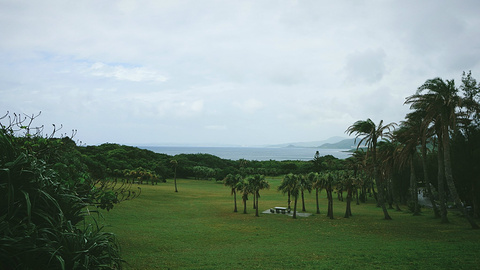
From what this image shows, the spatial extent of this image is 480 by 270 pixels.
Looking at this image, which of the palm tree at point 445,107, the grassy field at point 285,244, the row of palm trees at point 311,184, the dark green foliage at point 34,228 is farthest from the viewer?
the row of palm trees at point 311,184

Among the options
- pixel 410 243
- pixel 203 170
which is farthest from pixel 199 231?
pixel 203 170

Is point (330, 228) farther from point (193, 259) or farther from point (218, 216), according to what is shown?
point (193, 259)

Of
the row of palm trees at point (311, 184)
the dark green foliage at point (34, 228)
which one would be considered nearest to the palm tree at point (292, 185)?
the row of palm trees at point (311, 184)

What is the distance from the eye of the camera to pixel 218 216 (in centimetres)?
3694

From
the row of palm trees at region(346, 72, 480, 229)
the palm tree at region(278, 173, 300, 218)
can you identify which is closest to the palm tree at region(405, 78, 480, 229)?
the row of palm trees at region(346, 72, 480, 229)

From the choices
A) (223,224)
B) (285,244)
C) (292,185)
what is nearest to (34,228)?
(285,244)

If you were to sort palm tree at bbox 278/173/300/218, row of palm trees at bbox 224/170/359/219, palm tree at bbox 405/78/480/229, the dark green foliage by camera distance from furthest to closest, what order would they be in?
palm tree at bbox 278/173/300/218
row of palm trees at bbox 224/170/359/219
palm tree at bbox 405/78/480/229
the dark green foliage

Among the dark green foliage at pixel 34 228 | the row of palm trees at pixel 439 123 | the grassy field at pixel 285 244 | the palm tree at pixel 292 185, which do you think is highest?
the row of palm trees at pixel 439 123

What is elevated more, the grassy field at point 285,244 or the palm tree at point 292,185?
the palm tree at point 292,185

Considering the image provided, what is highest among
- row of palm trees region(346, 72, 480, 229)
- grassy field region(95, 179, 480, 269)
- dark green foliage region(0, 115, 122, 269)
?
row of palm trees region(346, 72, 480, 229)

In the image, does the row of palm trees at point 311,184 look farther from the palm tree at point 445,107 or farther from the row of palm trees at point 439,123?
the palm tree at point 445,107

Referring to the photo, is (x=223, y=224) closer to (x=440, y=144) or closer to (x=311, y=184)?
(x=311, y=184)

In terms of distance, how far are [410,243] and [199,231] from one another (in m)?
16.0

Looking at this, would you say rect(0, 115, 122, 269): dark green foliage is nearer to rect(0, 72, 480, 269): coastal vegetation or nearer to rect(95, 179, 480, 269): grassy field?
rect(0, 72, 480, 269): coastal vegetation
